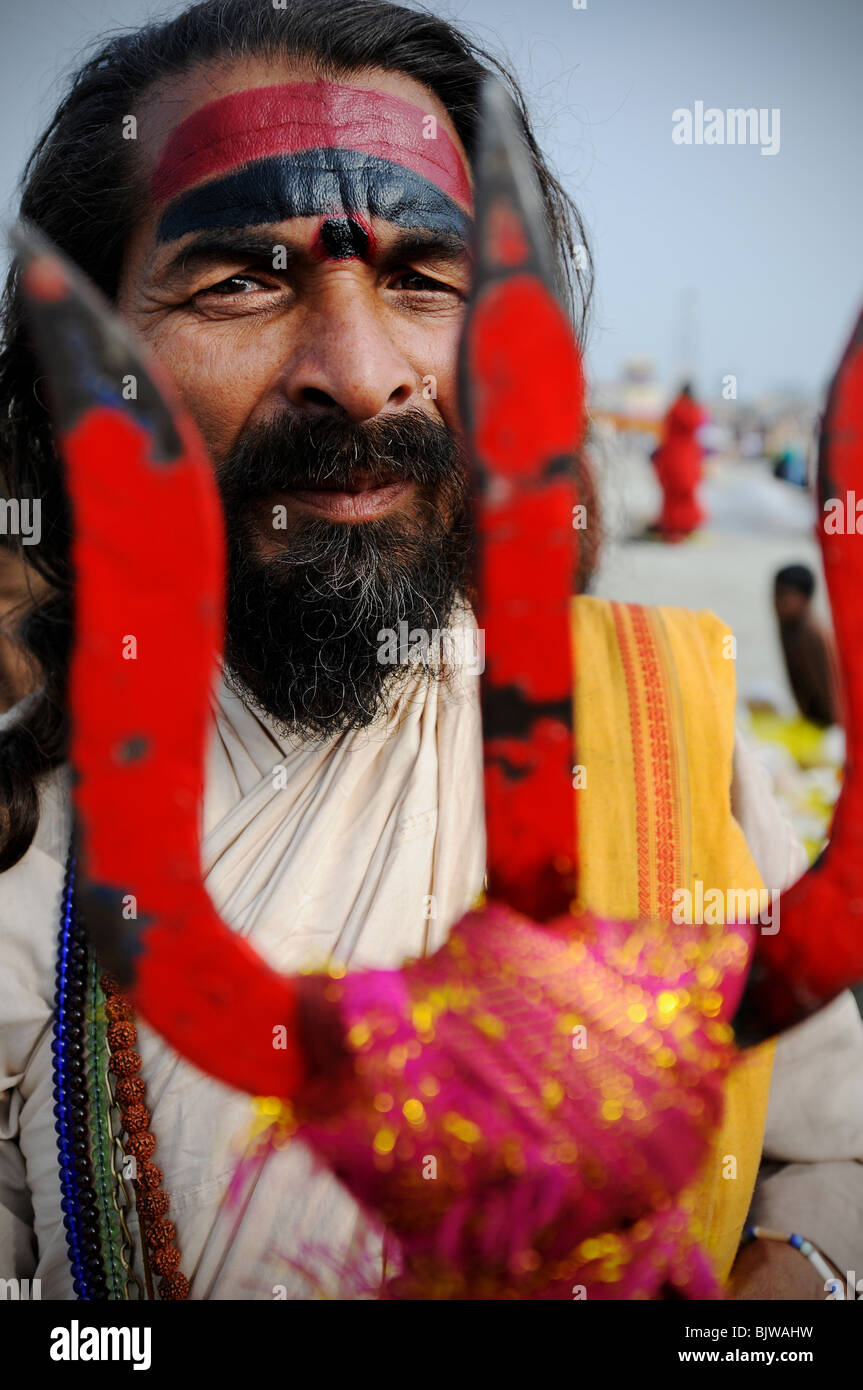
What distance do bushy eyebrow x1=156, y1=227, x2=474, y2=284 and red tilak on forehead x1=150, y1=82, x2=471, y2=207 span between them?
0.06 m

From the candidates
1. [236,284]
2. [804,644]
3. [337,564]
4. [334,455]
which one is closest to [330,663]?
[337,564]

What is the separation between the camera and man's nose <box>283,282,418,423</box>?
85cm

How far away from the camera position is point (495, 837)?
0.48 meters

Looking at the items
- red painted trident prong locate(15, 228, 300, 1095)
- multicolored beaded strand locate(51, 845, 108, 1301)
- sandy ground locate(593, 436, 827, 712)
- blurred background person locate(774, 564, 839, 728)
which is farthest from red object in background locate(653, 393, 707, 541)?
red painted trident prong locate(15, 228, 300, 1095)

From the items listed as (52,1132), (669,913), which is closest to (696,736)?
(669,913)

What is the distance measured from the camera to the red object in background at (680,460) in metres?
4.78

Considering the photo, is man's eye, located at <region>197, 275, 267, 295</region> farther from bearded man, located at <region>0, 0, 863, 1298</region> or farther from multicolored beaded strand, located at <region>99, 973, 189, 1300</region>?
multicolored beaded strand, located at <region>99, 973, 189, 1300</region>

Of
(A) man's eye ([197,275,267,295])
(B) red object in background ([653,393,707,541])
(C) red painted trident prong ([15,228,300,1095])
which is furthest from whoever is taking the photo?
(B) red object in background ([653,393,707,541])

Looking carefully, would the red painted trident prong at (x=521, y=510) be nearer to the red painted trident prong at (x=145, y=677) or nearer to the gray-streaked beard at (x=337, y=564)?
the red painted trident prong at (x=145, y=677)

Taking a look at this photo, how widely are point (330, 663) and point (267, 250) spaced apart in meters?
0.40

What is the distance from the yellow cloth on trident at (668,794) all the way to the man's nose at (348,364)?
15.3 inches

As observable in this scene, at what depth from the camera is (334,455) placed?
2.93 feet

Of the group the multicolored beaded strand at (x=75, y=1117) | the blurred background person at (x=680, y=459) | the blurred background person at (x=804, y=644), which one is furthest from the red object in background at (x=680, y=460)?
the multicolored beaded strand at (x=75, y=1117)
